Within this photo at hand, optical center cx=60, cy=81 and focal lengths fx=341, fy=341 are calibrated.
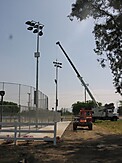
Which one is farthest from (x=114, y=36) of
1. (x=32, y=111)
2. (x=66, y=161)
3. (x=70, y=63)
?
(x=70, y=63)

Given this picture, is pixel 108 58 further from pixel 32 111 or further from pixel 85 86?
pixel 85 86

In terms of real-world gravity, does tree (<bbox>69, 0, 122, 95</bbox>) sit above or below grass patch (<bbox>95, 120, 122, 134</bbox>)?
above

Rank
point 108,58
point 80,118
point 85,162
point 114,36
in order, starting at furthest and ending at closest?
1. point 80,118
2. point 108,58
3. point 114,36
4. point 85,162

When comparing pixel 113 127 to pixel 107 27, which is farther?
pixel 113 127

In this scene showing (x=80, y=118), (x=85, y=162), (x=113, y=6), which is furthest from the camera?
(x=80, y=118)

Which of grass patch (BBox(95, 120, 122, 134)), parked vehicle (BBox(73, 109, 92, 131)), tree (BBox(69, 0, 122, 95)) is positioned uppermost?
tree (BBox(69, 0, 122, 95))

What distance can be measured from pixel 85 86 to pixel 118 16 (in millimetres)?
38852

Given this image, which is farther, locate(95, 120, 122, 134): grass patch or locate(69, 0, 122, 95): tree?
locate(95, 120, 122, 134): grass patch

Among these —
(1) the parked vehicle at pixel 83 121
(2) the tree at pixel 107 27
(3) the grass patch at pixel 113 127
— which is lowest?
(3) the grass patch at pixel 113 127

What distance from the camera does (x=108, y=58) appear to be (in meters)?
25.7

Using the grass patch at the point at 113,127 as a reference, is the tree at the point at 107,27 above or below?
above

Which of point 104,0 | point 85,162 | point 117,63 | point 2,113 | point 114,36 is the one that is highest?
point 104,0

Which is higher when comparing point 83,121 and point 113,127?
point 83,121

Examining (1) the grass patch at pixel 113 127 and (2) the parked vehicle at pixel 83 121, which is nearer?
(2) the parked vehicle at pixel 83 121
